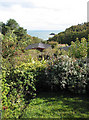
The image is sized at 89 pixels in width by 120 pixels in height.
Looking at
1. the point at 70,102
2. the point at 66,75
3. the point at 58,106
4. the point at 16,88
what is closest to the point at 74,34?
the point at 66,75

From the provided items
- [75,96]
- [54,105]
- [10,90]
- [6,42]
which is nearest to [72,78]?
[75,96]

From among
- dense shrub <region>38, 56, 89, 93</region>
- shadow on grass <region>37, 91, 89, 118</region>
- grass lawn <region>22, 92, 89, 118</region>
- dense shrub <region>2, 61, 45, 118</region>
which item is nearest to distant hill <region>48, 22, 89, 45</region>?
dense shrub <region>38, 56, 89, 93</region>

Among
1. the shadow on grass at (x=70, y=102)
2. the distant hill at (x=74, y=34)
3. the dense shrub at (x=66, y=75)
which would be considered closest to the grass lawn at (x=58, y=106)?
the shadow on grass at (x=70, y=102)

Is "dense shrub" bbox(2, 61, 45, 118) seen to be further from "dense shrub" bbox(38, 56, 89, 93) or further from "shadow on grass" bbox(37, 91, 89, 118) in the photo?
"shadow on grass" bbox(37, 91, 89, 118)

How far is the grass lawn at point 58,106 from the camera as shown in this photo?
3.83 m

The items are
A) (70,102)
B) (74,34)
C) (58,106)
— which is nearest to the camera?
(58,106)

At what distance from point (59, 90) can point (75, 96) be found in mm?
769

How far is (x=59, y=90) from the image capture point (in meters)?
5.73

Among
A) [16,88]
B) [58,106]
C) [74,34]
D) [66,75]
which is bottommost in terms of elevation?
[58,106]

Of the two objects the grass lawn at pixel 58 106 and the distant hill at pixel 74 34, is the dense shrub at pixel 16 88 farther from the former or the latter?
the distant hill at pixel 74 34

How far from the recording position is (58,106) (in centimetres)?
A: 434

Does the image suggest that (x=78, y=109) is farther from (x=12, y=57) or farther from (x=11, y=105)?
(x=12, y=57)

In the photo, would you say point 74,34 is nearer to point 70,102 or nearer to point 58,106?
point 70,102

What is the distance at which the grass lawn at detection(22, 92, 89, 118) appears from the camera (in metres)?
3.83
